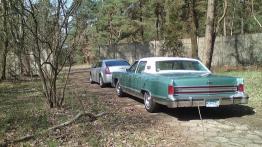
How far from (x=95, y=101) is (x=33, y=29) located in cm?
381

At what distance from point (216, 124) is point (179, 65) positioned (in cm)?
300

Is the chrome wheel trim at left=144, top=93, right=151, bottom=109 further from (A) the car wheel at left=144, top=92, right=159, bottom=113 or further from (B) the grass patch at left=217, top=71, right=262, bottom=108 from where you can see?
(B) the grass patch at left=217, top=71, right=262, bottom=108

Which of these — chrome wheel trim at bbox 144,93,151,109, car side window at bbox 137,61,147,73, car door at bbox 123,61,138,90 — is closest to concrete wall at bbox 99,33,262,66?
car door at bbox 123,61,138,90

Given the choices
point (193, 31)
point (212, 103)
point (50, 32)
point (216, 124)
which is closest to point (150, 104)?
point (212, 103)

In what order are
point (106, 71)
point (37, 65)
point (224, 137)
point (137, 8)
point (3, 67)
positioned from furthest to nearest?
point (137, 8) < point (3, 67) < point (106, 71) < point (37, 65) < point (224, 137)

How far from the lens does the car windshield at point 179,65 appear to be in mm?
13000

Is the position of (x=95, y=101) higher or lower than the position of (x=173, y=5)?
lower

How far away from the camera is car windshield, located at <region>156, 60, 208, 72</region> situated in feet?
42.7

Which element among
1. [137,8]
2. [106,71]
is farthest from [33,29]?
[137,8]

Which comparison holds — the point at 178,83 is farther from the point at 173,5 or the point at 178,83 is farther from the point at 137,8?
the point at 137,8

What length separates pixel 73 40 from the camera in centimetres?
1247

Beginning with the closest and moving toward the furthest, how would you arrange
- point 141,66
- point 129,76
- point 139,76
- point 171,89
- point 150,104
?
1. point 171,89
2. point 150,104
3. point 139,76
4. point 141,66
5. point 129,76

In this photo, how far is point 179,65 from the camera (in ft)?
43.0

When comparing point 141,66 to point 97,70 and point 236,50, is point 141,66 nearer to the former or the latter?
point 97,70
